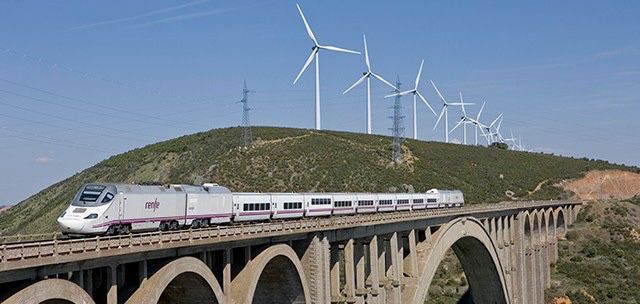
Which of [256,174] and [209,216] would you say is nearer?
[209,216]

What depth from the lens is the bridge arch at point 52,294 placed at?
1747 cm

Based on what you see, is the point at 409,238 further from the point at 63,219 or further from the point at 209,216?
the point at 63,219

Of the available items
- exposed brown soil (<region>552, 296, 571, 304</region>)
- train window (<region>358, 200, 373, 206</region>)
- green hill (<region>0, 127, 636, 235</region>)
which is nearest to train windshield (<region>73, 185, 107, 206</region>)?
train window (<region>358, 200, 373, 206</region>)

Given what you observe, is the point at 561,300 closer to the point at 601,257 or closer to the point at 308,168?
the point at 601,257

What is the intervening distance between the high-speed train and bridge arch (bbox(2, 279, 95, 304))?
519cm

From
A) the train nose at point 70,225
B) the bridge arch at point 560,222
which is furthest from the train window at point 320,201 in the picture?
the bridge arch at point 560,222

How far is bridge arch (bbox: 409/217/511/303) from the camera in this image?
A: 2191 inches

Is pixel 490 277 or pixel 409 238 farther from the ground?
pixel 409 238

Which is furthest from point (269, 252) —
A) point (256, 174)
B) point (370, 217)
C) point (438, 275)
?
point (256, 174)

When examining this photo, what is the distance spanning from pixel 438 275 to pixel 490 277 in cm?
1206

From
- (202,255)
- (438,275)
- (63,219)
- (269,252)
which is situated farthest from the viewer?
(438,275)

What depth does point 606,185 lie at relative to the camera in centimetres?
13138

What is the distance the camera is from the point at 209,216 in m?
32.6

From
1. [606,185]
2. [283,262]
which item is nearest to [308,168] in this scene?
[606,185]
